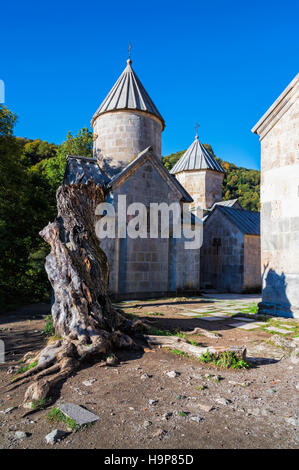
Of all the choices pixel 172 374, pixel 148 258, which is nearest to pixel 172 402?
pixel 172 374

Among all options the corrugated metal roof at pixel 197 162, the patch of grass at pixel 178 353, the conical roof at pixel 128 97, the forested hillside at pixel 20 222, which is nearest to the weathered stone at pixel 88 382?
the patch of grass at pixel 178 353

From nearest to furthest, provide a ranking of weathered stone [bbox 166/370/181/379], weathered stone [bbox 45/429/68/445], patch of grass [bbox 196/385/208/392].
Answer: weathered stone [bbox 45/429/68/445], patch of grass [bbox 196/385/208/392], weathered stone [bbox 166/370/181/379]

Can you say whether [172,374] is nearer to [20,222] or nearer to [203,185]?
[20,222]

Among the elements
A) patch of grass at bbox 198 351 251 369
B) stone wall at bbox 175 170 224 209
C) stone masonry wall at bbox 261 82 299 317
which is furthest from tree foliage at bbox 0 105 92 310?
stone wall at bbox 175 170 224 209

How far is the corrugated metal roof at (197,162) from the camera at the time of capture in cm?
1891

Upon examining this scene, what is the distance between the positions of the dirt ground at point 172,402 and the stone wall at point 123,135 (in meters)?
9.06

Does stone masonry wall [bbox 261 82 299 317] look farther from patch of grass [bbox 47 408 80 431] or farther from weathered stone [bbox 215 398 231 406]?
patch of grass [bbox 47 408 80 431]

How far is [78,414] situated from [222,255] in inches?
532

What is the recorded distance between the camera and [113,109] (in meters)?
12.9

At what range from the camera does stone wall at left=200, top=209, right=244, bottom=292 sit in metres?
14.9

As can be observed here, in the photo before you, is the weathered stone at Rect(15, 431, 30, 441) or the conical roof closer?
the weathered stone at Rect(15, 431, 30, 441)

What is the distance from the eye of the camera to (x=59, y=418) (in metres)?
2.83

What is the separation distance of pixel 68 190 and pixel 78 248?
1.12 metres

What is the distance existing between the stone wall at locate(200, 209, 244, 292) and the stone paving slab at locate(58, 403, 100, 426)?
12658 mm
